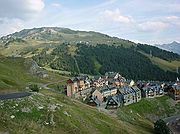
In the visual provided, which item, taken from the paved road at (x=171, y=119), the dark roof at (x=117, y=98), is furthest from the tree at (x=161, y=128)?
the paved road at (x=171, y=119)

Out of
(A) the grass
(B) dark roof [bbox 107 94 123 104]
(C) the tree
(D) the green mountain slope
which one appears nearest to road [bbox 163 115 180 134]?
(C) the tree

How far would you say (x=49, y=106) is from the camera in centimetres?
9825

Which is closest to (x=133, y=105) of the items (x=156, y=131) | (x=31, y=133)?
(x=156, y=131)

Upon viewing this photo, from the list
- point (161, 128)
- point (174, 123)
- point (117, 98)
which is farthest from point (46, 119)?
point (174, 123)

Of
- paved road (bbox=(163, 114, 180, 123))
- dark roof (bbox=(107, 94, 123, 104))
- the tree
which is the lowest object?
paved road (bbox=(163, 114, 180, 123))

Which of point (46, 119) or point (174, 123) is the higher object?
point (46, 119)

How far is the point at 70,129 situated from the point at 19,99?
58.4ft

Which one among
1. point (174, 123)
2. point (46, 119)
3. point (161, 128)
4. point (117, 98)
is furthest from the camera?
point (117, 98)

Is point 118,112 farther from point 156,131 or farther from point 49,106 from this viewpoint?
point 49,106

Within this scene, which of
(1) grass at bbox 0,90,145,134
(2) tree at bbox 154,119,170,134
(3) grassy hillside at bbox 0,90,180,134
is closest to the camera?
(1) grass at bbox 0,90,145,134

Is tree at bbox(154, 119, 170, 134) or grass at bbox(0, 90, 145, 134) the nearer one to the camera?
grass at bbox(0, 90, 145, 134)

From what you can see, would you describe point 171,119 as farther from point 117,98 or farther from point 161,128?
point 161,128

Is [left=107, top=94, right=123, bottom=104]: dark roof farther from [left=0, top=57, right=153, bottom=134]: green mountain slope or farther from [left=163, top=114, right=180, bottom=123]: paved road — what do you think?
[left=0, top=57, right=153, bottom=134]: green mountain slope

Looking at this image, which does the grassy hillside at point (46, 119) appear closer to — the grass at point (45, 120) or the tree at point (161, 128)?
the grass at point (45, 120)
